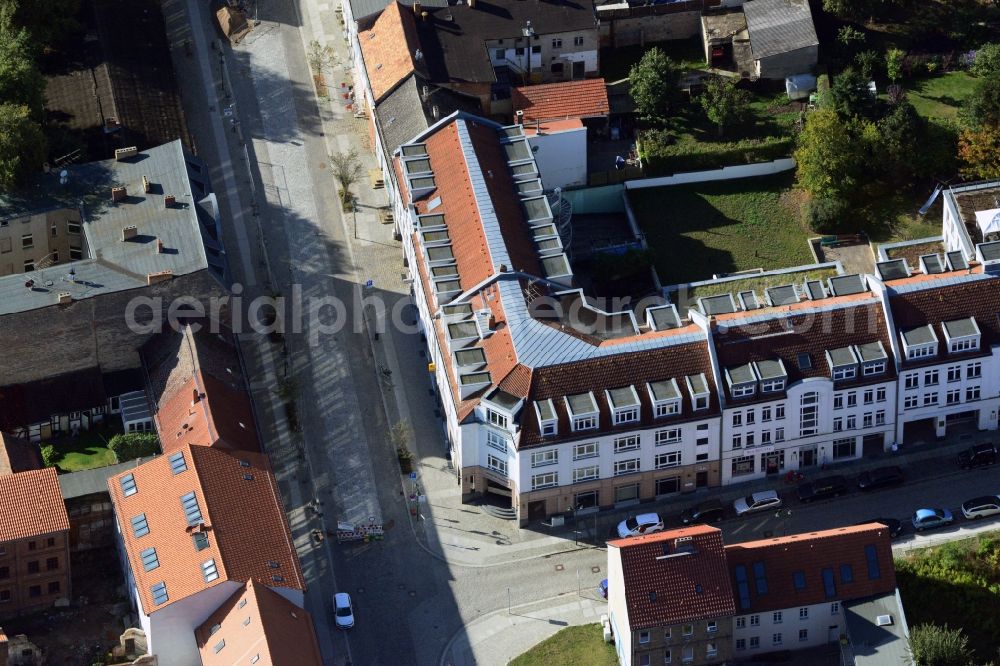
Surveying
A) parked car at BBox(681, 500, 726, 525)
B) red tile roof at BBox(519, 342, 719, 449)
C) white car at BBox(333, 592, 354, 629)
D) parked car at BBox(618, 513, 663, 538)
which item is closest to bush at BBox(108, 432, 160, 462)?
white car at BBox(333, 592, 354, 629)

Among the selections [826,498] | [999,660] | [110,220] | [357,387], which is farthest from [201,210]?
[999,660]

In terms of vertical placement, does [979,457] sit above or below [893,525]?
above

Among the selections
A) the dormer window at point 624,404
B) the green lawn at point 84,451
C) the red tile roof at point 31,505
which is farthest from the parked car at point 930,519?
the red tile roof at point 31,505

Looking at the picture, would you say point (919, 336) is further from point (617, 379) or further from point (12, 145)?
point (12, 145)

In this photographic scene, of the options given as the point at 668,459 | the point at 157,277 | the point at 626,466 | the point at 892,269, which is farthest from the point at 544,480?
the point at 157,277

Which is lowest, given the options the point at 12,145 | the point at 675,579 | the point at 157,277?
the point at 675,579

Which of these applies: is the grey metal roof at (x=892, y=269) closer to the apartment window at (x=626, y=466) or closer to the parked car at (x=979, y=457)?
the parked car at (x=979, y=457)
